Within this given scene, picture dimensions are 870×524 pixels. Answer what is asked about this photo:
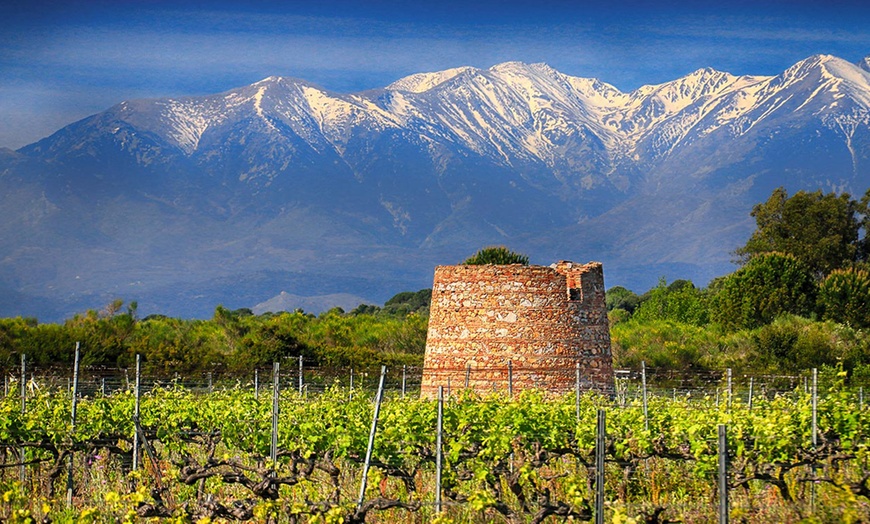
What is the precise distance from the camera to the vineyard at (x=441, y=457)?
546 inches

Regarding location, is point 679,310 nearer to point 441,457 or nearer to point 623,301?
point 623,301

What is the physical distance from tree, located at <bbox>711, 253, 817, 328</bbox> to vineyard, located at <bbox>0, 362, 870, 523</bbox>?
34.3 meters

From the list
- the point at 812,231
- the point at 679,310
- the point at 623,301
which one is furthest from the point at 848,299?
the point at 623,301

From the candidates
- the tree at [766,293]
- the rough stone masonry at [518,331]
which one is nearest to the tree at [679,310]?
the tree at [766,293]

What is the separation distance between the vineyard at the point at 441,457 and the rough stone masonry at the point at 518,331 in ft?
20.0

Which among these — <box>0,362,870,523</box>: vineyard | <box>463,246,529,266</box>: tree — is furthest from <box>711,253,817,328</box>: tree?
<box>0,362,870,523</box>: vineyard

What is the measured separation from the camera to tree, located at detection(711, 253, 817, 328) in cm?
5131

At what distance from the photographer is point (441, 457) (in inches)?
527

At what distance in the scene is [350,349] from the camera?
41562 mm

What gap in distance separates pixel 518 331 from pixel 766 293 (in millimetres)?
29251

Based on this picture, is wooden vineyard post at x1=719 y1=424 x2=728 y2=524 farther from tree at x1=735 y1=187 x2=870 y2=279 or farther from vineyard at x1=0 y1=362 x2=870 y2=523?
tree at x1=735 y1=187 x2=870 y2=279

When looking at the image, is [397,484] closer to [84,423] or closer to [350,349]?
[84,423]

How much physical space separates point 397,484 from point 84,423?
443 centimetres

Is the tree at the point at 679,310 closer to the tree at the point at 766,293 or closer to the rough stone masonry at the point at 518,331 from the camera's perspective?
the tree at the point at 766,293
